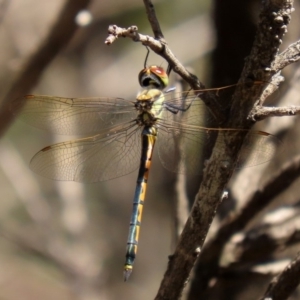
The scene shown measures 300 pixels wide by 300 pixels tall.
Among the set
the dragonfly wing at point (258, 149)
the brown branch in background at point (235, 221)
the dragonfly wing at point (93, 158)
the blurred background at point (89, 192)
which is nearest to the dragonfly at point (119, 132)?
the dragonfly wing at point (93, 158)

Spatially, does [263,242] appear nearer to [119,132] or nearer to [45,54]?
[119,132]

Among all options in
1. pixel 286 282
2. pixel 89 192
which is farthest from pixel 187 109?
pixel 89 192

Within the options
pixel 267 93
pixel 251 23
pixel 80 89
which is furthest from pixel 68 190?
pixel 267 93

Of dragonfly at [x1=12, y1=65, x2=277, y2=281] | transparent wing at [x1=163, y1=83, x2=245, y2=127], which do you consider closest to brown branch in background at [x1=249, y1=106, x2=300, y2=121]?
transparent wing at [x1=163, y1=83, x2=245, y2=127]

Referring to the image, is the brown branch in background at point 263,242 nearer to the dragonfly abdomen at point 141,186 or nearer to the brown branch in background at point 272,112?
the dragonfly abdomen at point 141,186

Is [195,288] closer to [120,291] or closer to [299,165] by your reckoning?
[299,165]

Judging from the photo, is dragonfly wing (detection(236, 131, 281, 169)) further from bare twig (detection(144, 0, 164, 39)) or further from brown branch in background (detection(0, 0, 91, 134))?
brown branch in background (detection(0, 0, 91, 134))
